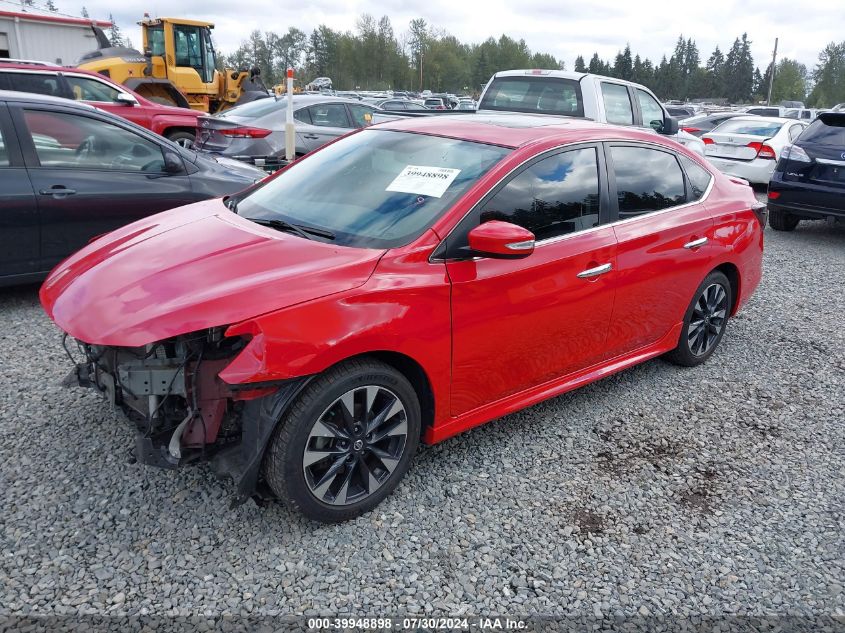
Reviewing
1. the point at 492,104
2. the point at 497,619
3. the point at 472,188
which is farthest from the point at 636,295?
the point at 492,104

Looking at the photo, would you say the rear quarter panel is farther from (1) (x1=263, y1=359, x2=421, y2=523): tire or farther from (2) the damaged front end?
(2) the damaged front end

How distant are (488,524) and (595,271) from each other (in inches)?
56.4

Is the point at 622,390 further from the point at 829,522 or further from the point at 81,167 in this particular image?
the point at 81,167

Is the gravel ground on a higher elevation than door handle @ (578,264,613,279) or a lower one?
lower

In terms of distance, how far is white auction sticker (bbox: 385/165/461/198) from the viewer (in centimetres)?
321

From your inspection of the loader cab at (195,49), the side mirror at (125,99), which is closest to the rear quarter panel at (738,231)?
the side mirror at (125,99)

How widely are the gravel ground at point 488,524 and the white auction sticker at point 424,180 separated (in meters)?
1.32

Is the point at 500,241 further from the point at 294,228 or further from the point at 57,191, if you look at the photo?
the point at 57,191

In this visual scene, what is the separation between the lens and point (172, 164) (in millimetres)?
5789

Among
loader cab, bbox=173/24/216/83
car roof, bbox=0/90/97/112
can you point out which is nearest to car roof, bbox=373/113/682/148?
car roof, bbox=0/90/97/112

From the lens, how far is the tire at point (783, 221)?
9.55m

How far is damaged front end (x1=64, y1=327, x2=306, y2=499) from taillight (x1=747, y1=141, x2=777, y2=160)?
37.9 ft

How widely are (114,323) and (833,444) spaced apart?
3745mm

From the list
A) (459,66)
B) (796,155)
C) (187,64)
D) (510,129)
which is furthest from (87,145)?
(459,66)
